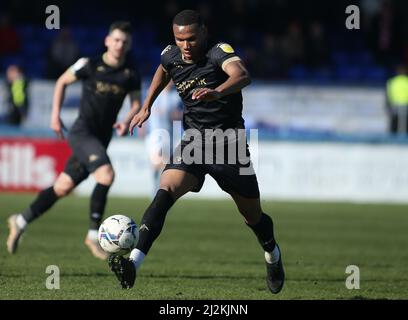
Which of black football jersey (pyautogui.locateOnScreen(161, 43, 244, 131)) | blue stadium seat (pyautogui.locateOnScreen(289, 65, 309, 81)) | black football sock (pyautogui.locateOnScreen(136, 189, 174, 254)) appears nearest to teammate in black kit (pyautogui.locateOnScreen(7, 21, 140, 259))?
black football jersey (pyautogui.locateOnScreen(161, 43, 244, 131))

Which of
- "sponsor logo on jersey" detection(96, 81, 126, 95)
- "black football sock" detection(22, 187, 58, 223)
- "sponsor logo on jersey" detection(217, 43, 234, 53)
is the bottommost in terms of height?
"black football sock" detection(22, 187, 58, 223)

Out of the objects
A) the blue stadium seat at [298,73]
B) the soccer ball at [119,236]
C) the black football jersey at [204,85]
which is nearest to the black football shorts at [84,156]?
the black football jersey at [204,85]

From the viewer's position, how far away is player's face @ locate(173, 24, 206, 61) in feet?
26.8

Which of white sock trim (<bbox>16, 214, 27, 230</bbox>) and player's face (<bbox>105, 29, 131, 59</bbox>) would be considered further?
player's face (<bbox>105, 29, 131, 59</bbox>)

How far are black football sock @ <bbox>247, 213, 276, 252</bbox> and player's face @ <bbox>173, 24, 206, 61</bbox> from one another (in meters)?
1.63

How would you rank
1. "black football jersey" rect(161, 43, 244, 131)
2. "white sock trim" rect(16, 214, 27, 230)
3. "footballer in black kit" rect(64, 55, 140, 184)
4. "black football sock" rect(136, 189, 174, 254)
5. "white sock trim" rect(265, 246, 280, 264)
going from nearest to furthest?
"black football sock" rect(136, 189, 174, 254) < "black football jersey" rect(161, 43, 244, 131) < "white sock trim" rect(265, 246, 280, 264) < "white sock trim" rect(16, 214, 27, 230) < "footballer in black kit" rect(64, 55, 140, 184)

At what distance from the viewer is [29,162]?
2030 centimetres

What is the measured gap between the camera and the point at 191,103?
338 inches

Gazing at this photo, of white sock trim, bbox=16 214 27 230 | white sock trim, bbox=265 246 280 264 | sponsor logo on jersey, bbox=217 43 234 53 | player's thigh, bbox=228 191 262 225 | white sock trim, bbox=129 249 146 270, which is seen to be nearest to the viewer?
white sock trim, bbox=129 249 146 270

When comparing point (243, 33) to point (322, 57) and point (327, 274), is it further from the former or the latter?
point (327, 274)

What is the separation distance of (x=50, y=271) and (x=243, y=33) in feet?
57.0

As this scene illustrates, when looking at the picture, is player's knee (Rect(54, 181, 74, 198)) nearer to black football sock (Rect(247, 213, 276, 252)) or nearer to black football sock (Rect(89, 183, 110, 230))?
black football sock (Rect(89, 183, 110, 230))

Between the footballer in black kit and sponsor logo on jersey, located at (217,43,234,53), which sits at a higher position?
sponsor logo on jersey, located at (217,43,234,53)
